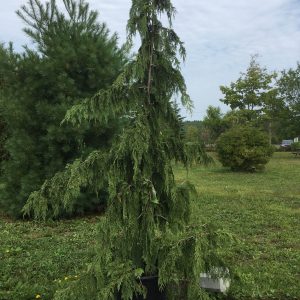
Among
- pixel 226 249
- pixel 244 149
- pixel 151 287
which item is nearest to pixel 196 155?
pixel 151 287

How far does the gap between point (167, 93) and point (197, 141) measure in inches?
19.4

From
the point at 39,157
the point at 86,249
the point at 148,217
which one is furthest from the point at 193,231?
the point at 39,157

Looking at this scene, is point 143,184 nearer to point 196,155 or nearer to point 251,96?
point 196,155

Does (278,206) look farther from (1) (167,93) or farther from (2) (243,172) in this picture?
(2) (243,172)

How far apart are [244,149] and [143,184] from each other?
1682 centimetres

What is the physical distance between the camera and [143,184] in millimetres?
3490

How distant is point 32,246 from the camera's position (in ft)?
21.6

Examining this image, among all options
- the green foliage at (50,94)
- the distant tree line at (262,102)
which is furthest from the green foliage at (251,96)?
the green foliage at (50,94)

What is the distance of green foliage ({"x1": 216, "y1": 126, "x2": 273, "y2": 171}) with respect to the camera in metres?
19.8

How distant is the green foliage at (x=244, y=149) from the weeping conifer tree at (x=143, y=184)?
16471mm

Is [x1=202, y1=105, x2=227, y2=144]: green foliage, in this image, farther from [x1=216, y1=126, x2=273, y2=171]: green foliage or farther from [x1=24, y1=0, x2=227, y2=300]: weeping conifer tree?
[x1=24, y1=0, x2=227, y2=300]: weeping conifer tree

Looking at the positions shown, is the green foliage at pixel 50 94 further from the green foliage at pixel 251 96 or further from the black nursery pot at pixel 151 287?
the green foliage at pixel 251 96

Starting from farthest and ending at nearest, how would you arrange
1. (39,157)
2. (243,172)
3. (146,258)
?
(243,172), (39,157), (146,258)

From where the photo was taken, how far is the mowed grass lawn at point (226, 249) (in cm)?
461
